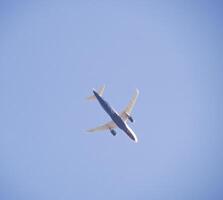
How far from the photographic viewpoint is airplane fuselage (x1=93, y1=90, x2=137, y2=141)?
95.3 m

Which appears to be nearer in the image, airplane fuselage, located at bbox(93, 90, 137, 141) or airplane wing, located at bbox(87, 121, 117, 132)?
airplane fuselage, located at bbox(93, 90, 137, 141)

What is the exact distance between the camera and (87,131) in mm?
104875

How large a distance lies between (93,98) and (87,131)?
10747mm

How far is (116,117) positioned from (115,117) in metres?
0.21

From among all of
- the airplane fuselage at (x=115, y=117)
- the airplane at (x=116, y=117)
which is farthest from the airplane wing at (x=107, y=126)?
the airplane fuselage at (x=115, y=117)

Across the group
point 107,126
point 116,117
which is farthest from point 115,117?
point 107,126

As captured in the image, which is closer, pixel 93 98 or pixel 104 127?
pixel 93 98

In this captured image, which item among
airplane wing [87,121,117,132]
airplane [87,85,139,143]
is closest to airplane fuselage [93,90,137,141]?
airplane [87,85,139,143]

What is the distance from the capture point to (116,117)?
96.9 m

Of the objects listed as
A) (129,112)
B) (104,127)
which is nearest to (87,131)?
(104,127)

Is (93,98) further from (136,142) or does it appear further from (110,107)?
(136,142)

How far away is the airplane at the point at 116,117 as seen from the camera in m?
95.6

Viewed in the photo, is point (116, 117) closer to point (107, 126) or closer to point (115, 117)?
point (115, 117)

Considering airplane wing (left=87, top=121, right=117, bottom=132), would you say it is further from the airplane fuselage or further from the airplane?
the airplane fuselage
